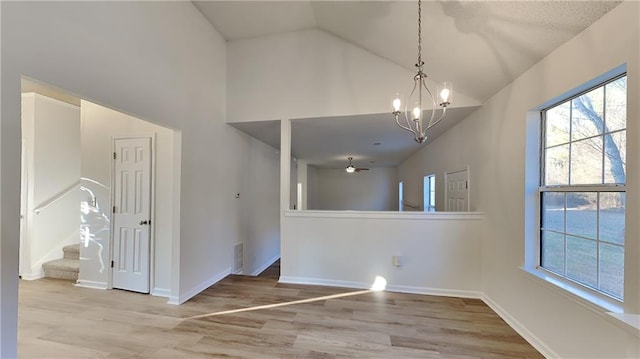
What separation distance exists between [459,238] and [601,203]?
1.74m

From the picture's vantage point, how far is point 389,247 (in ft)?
11.6

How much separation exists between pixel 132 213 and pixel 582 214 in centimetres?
492

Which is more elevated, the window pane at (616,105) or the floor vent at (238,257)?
the window pane at (616,105)

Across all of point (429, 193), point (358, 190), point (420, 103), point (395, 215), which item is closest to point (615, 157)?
point (420, 103)

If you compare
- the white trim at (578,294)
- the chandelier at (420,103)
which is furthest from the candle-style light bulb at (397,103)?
the white trim at (578,294)

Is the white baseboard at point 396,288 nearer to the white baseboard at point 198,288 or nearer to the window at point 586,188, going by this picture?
the white baseboard at point 198,288

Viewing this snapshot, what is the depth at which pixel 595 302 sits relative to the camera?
1.67m

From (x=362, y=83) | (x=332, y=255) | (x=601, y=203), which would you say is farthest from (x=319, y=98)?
(x=601, y=203)

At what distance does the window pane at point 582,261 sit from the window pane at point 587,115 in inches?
32.4

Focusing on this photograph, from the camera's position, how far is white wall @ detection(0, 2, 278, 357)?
5.15 feet

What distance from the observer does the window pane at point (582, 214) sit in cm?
179

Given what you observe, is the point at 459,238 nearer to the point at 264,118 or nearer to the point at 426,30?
the point at 426,30

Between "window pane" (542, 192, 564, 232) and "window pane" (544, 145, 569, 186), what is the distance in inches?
4.6

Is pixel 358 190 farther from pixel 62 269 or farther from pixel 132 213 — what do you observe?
pixel 62 269
